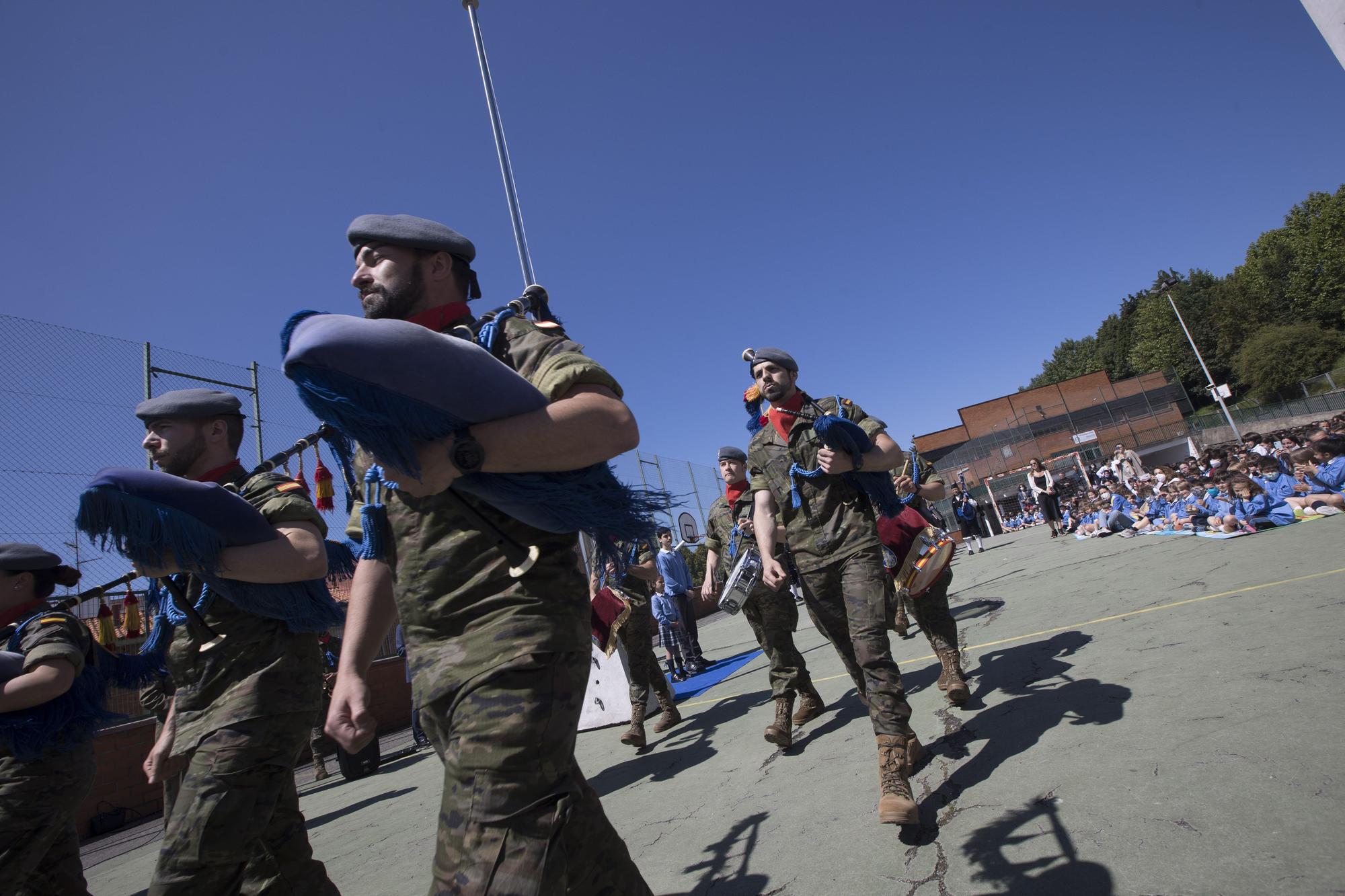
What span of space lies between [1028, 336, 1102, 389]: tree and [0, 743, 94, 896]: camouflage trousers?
9284 centimetres

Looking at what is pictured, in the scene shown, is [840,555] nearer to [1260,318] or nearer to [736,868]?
[736,868]

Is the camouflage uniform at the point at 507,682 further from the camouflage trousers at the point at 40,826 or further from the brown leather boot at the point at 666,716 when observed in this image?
the brown leather boot at the point at 666,716

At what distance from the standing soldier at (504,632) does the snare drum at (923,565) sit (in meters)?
3.30

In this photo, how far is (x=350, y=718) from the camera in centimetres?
167

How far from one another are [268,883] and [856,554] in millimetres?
2616

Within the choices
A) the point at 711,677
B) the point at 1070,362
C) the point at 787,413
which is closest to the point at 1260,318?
the point at 1070,362

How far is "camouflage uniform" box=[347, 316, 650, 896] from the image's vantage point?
3.91 feet

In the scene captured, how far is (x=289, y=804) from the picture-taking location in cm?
239

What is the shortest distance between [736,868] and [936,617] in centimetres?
229

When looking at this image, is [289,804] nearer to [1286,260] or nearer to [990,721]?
[990,721]

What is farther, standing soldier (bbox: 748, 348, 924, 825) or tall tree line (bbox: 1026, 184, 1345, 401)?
tall tree line (bbox: 1026, 184, 1345, 401)

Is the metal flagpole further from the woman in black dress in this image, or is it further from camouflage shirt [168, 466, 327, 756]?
the woman in black dress

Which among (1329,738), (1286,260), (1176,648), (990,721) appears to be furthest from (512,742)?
(1286,260)

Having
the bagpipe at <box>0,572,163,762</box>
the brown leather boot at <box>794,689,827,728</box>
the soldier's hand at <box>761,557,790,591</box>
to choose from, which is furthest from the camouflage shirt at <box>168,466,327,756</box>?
the brown leather boot at <box>794,689,827,728</box>
